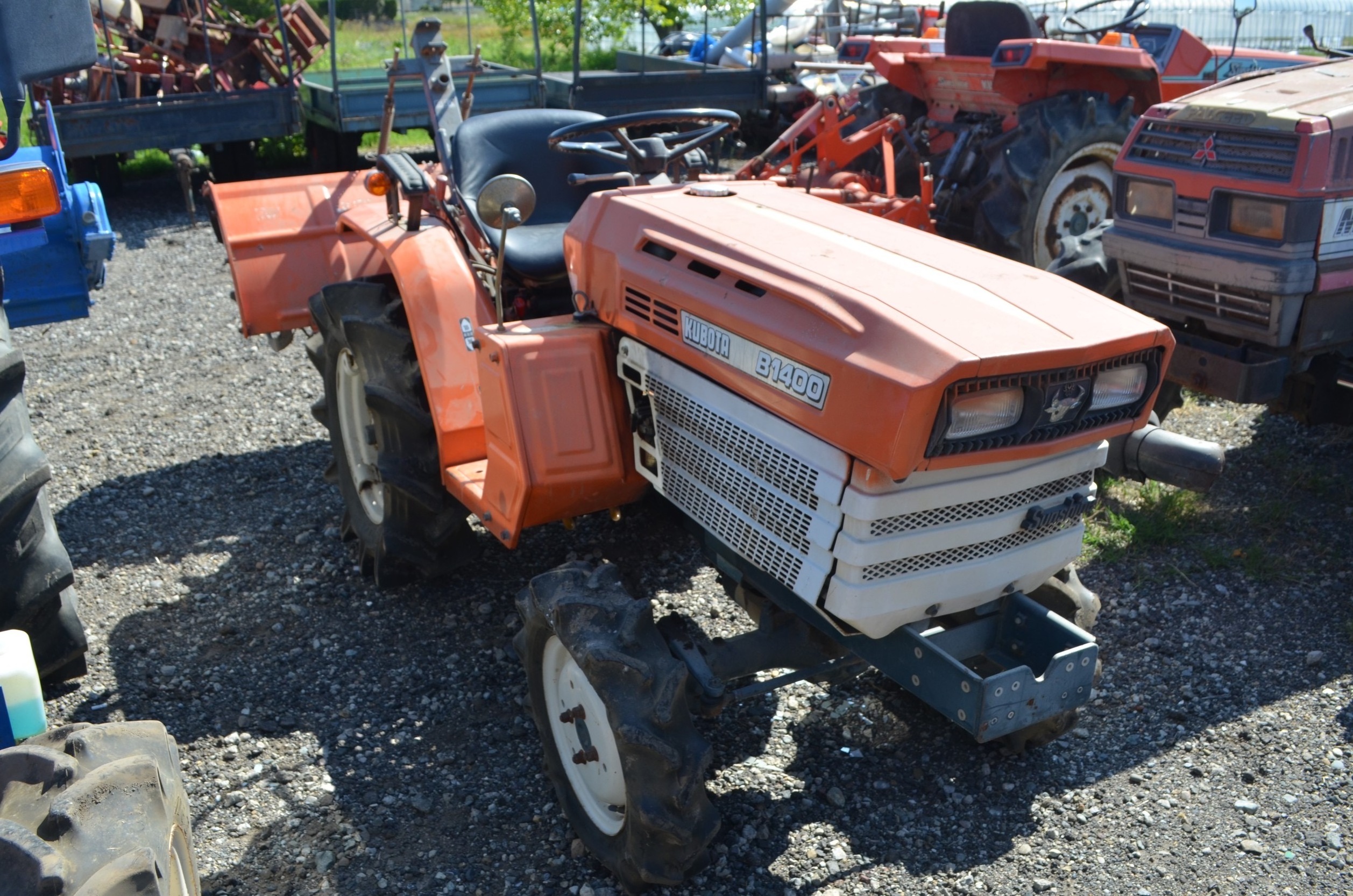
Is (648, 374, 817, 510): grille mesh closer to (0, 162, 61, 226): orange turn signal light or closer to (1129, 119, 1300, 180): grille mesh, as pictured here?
(0, 162, 61, 226): orange turn signal light

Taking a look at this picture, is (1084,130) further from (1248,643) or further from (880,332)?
(880,332)

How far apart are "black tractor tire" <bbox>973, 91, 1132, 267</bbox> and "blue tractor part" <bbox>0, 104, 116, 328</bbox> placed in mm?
4183

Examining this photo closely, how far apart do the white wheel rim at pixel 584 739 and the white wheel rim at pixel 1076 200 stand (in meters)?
4.29

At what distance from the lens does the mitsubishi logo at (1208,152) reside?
4.14 m

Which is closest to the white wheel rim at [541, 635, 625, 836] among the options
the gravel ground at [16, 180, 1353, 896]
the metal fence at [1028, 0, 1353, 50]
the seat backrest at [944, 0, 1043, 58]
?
the gravel ground at [16, 180, 1353, 896]

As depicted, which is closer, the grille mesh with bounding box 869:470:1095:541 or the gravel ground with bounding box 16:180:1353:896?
the grille mesh with bounding box 869:470:1095:541

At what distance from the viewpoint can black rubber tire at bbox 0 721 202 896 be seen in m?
1.61

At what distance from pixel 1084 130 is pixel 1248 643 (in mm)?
3379

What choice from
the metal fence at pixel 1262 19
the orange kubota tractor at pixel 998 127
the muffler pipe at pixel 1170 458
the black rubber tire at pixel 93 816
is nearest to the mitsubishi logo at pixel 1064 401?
the muffler pipe at pixel 1170 458

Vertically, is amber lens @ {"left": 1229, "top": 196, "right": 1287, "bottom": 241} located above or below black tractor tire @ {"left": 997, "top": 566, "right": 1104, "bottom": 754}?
above

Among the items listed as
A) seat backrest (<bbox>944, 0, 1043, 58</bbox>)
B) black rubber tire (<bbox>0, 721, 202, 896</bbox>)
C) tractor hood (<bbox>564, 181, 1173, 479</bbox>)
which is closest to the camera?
black rubber tire (<bbox>0, 721, 202, 896</bbox>)

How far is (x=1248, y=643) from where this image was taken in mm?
3619

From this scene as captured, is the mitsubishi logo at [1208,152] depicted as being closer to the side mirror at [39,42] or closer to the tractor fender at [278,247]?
the tractor fender at [278,247]

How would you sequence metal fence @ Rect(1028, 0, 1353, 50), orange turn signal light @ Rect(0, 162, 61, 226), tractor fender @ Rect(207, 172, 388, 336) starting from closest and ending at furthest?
orange turn signal light @ Rect(0, 162, 61, 226), tractor fender @ Rect(207, 172, 388, 336), metal fence @ Rect(1028, 0, 1353, 50)
